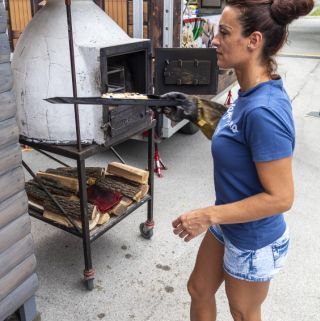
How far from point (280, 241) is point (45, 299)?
167cm

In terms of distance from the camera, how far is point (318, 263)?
3.02m

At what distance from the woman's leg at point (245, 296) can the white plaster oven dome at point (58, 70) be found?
4.17ft

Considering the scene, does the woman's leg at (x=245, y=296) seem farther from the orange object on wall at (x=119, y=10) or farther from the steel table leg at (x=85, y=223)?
the orange object on wall at (x=119, y=10)

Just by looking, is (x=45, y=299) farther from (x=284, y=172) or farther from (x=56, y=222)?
(x=284, y=172)

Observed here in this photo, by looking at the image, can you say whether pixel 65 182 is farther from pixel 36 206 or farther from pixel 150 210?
pixel 150 210

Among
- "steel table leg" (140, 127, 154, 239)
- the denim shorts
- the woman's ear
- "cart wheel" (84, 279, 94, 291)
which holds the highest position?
the woman's ear

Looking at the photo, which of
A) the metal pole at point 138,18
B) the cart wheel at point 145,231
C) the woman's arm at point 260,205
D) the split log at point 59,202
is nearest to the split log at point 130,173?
the cart wheel at point 145,231

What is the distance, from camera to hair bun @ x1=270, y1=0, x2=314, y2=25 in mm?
1369

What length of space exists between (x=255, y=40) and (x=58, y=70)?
1438 millimetres

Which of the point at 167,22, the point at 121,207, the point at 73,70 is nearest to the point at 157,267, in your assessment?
the point at 121,207

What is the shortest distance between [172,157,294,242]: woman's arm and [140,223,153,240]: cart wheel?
177cm

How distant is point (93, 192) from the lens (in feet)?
10.0

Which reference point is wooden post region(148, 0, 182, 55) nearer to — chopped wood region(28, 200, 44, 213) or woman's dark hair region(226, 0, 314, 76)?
chopped wood region(28, 200, 44, 213)

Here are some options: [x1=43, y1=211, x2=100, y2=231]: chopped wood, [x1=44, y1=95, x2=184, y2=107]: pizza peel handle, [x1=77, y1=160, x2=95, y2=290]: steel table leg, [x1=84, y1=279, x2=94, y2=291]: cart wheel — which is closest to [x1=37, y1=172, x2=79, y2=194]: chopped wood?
[x1=43, y1=211, x2=100, y2=231]: chopped wood
